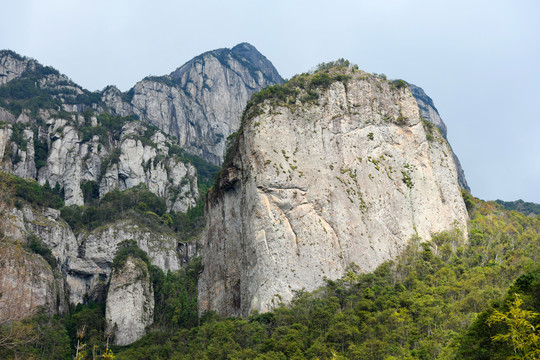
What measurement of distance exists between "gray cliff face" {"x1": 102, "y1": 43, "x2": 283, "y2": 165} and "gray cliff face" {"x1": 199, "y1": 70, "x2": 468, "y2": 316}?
299 feet

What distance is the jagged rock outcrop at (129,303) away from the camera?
68.0 meters

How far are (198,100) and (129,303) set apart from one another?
103425 millimetres

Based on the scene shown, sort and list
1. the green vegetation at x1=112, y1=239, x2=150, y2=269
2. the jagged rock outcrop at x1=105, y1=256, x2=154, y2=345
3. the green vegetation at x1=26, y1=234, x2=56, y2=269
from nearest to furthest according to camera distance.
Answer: the jagged rock outcrop at x1=105, y1=256, x2=154, y2=345, the green vegetation at x1=26, y1=234, x2=56, y2=269, the green vegetation at x1=112, y1=239, x2=150, y2=269

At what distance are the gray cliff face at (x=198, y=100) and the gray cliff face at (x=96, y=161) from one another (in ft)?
100

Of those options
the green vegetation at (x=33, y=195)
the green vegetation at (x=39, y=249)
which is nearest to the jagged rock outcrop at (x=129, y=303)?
the green vegetation at (x=39, y=249)

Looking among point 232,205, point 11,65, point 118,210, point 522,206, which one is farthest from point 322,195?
point 11,65

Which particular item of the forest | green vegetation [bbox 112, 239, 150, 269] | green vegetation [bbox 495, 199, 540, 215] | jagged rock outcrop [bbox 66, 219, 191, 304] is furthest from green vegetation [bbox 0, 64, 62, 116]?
green vegetation [bbox 495, 199, 540, 215]

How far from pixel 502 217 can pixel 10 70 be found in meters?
118

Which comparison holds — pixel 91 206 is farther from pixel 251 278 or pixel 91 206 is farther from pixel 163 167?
pixel 251 278

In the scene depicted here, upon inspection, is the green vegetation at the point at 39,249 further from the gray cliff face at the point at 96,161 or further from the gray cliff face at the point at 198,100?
the gray cliff face at the point at 198,100

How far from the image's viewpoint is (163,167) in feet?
370

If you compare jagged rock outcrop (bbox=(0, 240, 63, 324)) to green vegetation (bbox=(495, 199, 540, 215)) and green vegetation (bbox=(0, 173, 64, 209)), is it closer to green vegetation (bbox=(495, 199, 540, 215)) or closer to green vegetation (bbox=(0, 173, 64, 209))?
green vegetation (bbox=(0, 173, 64, 209))

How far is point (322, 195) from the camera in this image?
2067 inches

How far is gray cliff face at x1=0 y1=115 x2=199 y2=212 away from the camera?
326 ft
